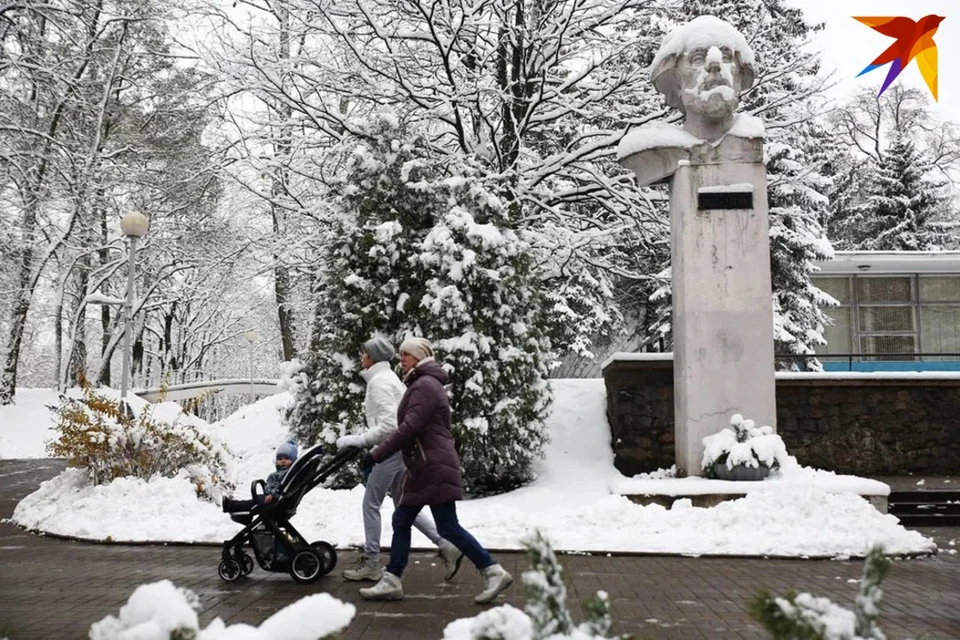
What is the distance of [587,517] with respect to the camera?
31.0ft

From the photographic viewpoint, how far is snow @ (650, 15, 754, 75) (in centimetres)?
1148

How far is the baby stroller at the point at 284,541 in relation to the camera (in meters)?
6.91

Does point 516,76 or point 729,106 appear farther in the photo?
point 516,76

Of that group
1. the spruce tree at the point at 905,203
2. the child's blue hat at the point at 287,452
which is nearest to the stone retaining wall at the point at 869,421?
the child's blue hat at the point at 287,452

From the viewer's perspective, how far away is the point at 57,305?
27938mm

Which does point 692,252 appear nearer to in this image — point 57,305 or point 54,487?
point 54,487

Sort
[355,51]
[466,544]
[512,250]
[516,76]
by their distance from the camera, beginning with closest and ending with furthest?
1. [466,544]
2. [512,250]
3. [355,51]
4. [516,76]

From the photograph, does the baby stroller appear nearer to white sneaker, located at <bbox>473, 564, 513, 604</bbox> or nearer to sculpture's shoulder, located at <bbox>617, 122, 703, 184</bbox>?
white sneaker, located at <bbox>473, 564, 513, 604</bbox>

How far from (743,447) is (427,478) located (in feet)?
19.1

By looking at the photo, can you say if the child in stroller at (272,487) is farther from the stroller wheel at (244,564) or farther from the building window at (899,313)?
the building window at (899,313)

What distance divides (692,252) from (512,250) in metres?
2.54

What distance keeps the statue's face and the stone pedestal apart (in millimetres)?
491

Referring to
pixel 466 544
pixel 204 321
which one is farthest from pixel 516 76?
pixel 204 321

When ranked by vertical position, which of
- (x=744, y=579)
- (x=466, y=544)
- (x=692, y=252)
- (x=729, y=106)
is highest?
(x=729, y=106)
